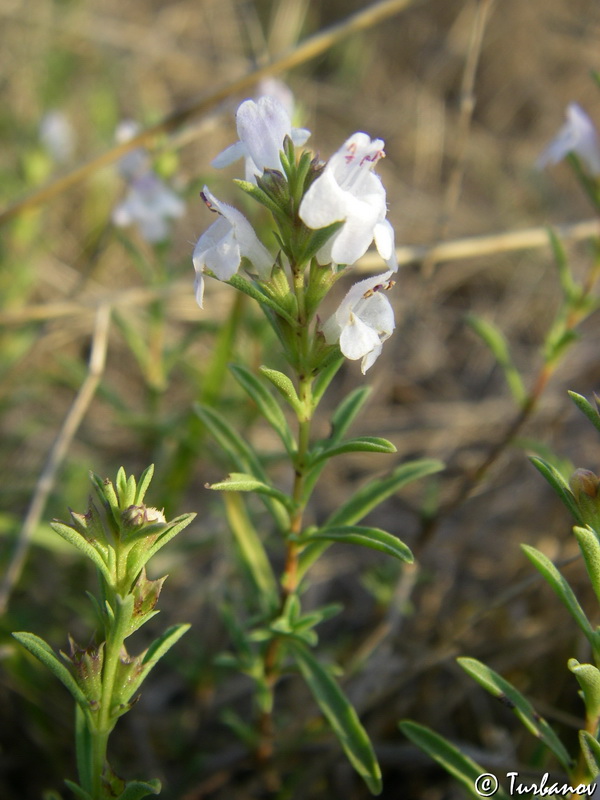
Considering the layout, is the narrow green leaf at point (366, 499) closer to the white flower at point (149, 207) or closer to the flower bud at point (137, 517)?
the flower bud at point (137, 517)

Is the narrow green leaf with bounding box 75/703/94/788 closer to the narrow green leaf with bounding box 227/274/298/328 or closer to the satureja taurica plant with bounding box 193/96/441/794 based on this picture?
the satureja taurica plant with bounding box 193/96/441/794

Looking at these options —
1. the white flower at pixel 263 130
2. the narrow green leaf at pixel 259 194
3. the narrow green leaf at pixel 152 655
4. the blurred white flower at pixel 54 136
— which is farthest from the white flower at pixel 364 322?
the blurred white flower at pixel 54 136

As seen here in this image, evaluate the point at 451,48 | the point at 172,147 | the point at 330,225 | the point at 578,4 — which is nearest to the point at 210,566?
the point at 172,147

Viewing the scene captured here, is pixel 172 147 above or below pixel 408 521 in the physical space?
above

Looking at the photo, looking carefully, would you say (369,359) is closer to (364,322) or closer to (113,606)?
(364,322)

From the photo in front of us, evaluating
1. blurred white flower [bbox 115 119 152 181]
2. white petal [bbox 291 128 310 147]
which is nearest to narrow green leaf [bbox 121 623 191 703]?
white petal [bbox 291 128 310 147]

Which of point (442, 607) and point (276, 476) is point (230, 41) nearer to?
point (276, 476)

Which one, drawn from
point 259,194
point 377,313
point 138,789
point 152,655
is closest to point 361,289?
point 377,313
